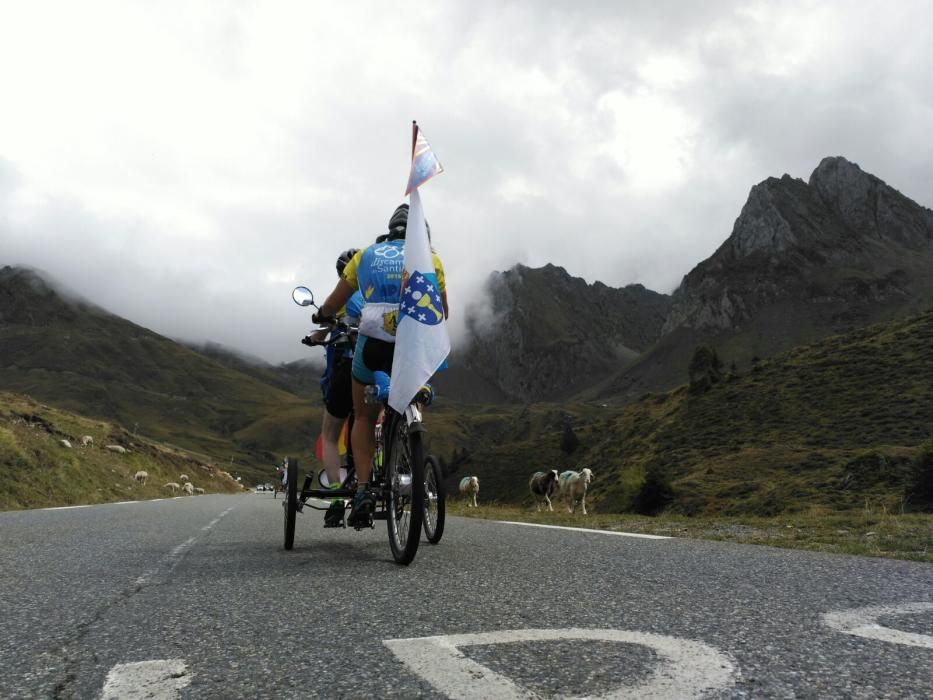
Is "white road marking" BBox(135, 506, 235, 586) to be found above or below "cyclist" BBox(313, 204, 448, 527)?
below

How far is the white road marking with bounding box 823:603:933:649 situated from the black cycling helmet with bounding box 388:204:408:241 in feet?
13.2

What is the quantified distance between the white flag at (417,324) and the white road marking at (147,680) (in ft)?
8.45

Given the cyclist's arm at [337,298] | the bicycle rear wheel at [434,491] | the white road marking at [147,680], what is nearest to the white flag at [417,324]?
the bicycle rear wheel at [434,491]

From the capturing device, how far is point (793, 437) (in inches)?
1918

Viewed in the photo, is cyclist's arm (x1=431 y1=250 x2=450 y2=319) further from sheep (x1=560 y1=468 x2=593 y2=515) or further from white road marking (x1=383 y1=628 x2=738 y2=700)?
sheep (x1=560 y1=468 x2=593 y2=515)

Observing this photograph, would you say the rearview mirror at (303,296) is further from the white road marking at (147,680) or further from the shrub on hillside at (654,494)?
the shrub on hillside at (654,494)

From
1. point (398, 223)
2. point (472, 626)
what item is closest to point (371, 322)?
point (398, 223)

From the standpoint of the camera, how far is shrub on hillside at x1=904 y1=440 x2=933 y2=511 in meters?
20.8

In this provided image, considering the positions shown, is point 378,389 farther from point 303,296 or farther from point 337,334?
point 303,296

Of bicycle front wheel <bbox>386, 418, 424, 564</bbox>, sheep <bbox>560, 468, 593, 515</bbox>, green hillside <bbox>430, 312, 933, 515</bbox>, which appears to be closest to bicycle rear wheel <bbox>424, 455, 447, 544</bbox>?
bicycle front wheel <bbox>386, 418, 424, 564</bbox>

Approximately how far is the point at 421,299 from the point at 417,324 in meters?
0.20

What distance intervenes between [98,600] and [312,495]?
2.38 metres

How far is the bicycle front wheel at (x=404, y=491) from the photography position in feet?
14.9

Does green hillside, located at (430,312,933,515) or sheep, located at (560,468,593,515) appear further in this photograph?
green hillside, located at (430,312,933,515)
